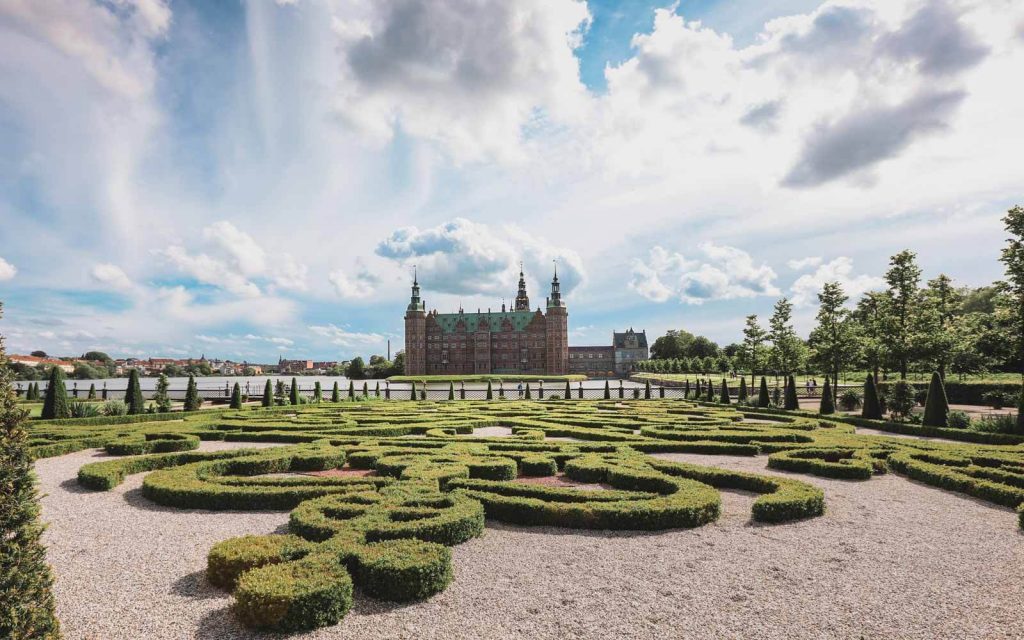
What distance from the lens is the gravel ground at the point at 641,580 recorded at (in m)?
5.27

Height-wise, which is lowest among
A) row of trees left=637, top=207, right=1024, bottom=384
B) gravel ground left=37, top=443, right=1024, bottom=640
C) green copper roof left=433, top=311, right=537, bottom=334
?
gravel ground left=37, top=443, right=1024, bottom=640

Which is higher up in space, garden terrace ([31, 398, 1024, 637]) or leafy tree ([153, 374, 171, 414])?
leafy tree ([153, 374, 171, 414])

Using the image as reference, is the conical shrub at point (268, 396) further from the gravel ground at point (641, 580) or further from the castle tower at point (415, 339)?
the castle tower at point (415, 339)

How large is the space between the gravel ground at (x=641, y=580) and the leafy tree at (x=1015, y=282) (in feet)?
64.1

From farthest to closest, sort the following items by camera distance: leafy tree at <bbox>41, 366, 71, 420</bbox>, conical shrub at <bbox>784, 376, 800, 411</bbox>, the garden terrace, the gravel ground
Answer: conical shrub at <bbox>784, 376, 800, 411</bbox>, leafy tree at <bbox>41, 366, 71, 420</bbox>, the garden terrace, the gravel ground

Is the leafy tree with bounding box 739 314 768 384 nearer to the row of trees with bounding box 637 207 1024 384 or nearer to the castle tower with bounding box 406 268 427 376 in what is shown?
the row of trees with bounding box 637 207 1024 384

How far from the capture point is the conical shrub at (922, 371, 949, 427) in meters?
18.5

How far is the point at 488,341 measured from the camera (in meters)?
117

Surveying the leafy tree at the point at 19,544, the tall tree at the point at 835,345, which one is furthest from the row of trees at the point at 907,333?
the leafy tree at the point at 19,544

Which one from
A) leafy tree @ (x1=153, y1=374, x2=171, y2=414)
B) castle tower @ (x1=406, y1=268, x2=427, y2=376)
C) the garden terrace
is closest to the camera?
the garden terrace

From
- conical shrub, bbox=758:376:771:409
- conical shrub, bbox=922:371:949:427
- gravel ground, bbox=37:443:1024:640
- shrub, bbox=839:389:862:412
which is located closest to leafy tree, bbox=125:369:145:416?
gravel ground, bbox=37:443:1024:640

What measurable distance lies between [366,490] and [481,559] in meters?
2.86

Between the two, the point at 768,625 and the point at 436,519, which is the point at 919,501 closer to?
the point at 768,625

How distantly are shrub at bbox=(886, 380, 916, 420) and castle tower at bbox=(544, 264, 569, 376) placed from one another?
9214 centimetres
